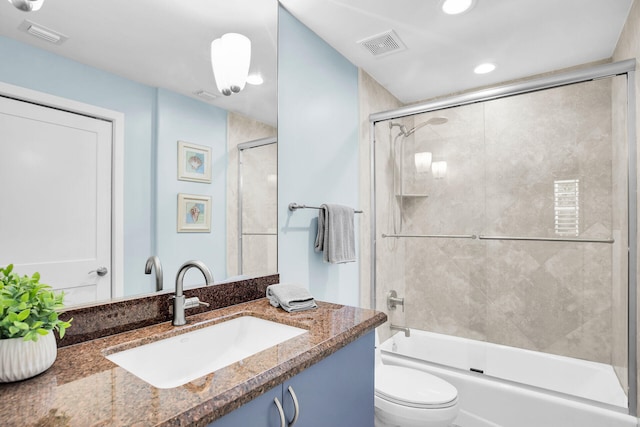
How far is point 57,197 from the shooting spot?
959 mm

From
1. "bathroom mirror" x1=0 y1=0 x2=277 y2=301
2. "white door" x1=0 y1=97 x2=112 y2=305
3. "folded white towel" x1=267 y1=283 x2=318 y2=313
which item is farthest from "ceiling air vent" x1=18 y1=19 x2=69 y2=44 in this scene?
"folded white towel" x1=267 y1=283 x2=318 y2=313

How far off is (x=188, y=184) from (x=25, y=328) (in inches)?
28.1

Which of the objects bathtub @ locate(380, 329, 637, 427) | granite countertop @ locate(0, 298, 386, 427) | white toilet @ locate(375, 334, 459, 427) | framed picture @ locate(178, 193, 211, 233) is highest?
framed picture @ locate(178, 193, 211, 233)

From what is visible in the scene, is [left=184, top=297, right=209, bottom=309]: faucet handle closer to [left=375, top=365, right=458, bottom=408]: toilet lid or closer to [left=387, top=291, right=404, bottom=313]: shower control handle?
[left=375, top=365, right=458, bottom=408]: toilet lid

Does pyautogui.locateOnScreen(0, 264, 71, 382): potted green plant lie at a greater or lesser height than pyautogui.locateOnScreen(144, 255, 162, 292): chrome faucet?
lesser

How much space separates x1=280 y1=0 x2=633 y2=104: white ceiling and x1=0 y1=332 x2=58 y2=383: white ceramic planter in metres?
1.72

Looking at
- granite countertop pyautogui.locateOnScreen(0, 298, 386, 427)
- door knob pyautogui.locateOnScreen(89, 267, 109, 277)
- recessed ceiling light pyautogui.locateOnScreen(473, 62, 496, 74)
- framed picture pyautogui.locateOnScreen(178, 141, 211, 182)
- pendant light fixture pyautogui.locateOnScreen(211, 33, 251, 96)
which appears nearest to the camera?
granite countertop pyautogui.locateOnScreen(0, 298, 386, 427)

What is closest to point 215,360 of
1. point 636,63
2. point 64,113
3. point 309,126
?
point 64,113

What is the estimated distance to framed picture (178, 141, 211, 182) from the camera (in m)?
1.28

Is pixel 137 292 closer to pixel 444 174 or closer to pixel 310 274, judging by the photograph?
pixel 310 274

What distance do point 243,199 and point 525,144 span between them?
1.87 metres

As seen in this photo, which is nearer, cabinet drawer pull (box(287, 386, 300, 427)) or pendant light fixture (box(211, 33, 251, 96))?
cabinet drawer pull (box(287, 386, 300, 427))

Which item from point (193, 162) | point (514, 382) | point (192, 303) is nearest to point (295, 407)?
point (192, 303)

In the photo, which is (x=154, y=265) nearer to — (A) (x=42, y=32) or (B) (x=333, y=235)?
(A) (x=42, y=32)
